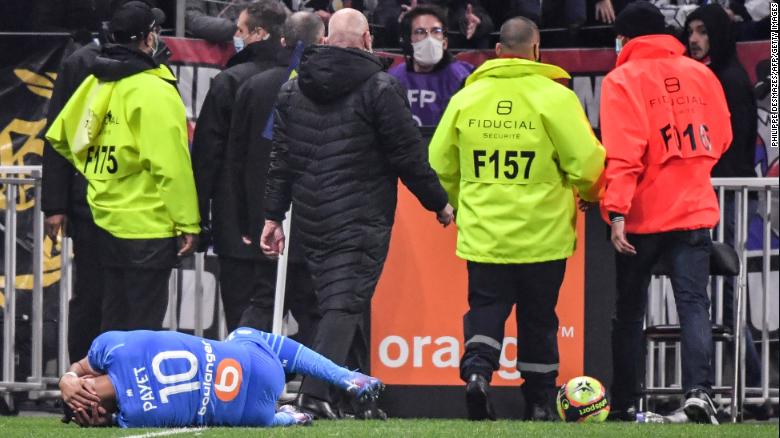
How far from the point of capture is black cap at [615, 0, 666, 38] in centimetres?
879

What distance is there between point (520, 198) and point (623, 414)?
1332 mm

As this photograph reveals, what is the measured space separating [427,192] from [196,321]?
2.23 m

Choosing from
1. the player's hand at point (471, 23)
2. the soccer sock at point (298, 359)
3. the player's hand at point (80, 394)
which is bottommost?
the player's hand at point (80, 394)

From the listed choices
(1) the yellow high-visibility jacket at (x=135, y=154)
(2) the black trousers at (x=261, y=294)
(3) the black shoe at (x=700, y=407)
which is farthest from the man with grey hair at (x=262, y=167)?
(3) the black shoe at (x=700, y=407)

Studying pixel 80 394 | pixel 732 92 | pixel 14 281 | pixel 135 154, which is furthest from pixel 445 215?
pixel 14 281

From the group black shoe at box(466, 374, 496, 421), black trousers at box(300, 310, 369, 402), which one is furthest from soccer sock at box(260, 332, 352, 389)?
black shoe at box(466, 374, 496, 421)

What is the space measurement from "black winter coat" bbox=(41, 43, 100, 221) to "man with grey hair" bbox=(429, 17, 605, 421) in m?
2.17

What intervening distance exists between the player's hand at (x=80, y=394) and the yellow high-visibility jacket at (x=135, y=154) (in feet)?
6.30

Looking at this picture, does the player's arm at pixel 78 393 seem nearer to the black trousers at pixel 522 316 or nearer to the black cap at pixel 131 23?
the black trousers at pixel 522 316

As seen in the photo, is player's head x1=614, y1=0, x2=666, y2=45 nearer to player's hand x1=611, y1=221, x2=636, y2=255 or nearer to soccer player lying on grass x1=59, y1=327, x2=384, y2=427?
player's hand x1=611, y1=221, x2=636, y2=255

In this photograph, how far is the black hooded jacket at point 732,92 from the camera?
10.3 meters

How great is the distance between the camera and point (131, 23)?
9.44m

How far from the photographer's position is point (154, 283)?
9.41 m

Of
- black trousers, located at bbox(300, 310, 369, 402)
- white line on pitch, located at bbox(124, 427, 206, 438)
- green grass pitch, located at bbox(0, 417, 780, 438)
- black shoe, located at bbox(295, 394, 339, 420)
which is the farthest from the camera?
black shoe, located at bbox(295, 394, 339, 420)
